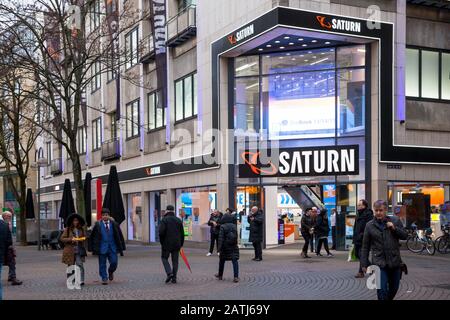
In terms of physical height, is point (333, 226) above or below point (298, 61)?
below

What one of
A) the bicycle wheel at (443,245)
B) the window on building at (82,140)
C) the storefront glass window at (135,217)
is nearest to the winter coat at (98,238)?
the bicycle wheel at (443,245)

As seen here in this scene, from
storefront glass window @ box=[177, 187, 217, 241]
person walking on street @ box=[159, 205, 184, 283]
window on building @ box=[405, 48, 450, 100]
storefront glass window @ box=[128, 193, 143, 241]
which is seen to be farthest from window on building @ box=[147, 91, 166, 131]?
person walking on street @ box=[159, 205, 184, 283]

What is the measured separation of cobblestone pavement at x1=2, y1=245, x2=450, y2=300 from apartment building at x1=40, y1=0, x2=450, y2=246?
4.62m

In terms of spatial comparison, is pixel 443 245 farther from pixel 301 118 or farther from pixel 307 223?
pixel 301 118

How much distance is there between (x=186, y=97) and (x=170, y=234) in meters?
14.9

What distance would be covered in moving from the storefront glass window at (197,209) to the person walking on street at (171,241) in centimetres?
1129

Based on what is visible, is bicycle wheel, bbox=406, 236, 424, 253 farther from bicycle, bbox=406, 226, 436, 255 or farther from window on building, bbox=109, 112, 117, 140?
window on building, bbox=109, 112, 117, 140

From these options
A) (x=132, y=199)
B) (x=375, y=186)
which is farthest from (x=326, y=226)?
(x=132, y=199)

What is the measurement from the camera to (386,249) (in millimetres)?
7922

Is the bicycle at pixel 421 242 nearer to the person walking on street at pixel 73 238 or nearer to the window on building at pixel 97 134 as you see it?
the person walking on street at pixel 73 238

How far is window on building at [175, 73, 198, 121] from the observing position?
87.9ft

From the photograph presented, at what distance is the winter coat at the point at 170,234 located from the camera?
13.4 metres

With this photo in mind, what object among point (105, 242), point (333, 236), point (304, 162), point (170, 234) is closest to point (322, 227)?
point (333, 236)
